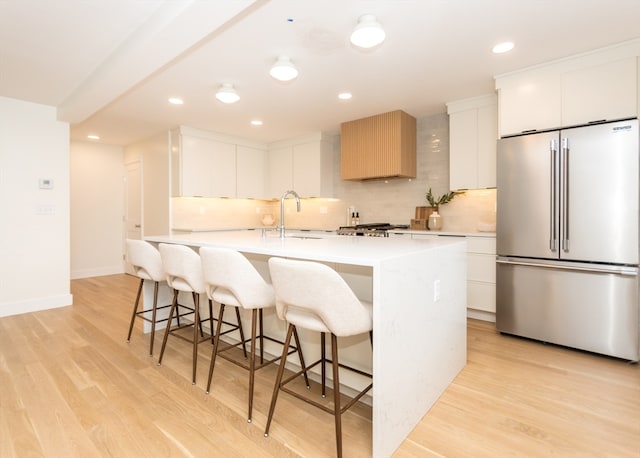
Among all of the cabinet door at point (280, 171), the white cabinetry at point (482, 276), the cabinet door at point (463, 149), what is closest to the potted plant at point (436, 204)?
the cabinet door at point (463, 149)

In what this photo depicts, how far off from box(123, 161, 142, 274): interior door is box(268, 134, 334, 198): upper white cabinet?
94.9 inches

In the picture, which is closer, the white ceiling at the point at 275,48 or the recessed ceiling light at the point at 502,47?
the white ceiling at the point at 275,48

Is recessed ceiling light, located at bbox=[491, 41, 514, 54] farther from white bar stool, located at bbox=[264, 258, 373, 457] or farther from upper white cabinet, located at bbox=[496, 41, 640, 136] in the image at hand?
white bar stool, located at bbox=[264, 258, 373, 457]

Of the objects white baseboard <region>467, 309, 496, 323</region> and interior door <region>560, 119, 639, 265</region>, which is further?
white baseboard <region>467, 309, 496, 323</region>

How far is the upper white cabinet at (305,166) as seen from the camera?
5488 mm

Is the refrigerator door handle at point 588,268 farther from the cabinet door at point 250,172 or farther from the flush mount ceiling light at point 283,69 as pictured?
the cabinet door at point 250,172

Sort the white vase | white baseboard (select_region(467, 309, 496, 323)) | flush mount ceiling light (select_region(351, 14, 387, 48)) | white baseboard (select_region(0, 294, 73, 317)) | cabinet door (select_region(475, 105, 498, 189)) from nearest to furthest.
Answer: flush mount ceiling light (select_region(351, 14, 387, 48)) → white baseboard (select_region(467, 309, 496, 323)) → cabinet door (select_region(475, 105, 498, 189)) → white baseboard (select_region(0, 294, 73, 317)) → the white vase

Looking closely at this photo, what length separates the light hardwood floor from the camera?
65.9 inches

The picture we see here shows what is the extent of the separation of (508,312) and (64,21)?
427cm

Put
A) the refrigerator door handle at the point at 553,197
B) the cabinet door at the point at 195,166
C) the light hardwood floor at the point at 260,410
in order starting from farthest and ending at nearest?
1. the cabinet door at the point at 195,166
2. the refrigerator door handle at the point at 553,197
3. the light hardwood floor at the point at 260,410

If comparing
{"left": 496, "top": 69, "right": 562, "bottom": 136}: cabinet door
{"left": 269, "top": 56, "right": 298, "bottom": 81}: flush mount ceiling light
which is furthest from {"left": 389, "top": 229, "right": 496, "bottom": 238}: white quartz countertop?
{"left": 269, "top": 56, "right": 298, "bottom": 81}: flush mount ceiling light

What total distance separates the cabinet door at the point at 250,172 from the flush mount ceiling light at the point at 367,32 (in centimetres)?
395

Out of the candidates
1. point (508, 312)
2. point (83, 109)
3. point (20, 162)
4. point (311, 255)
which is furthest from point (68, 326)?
point (508, 312)

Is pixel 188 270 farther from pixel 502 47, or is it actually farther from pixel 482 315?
pixel 482 315
